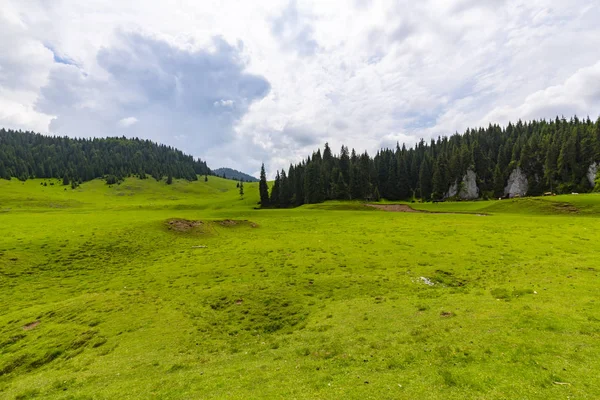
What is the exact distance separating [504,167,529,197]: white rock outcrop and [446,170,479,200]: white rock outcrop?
12.8 meters

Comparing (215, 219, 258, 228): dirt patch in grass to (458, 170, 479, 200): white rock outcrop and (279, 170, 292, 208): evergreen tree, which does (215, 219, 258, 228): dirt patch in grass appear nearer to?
(279, 170, 292, 208): evergreen tree

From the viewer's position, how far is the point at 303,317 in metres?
17.3

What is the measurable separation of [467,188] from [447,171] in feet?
39.2

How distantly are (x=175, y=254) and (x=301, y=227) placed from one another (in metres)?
22.2

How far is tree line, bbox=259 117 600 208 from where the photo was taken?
10931cm

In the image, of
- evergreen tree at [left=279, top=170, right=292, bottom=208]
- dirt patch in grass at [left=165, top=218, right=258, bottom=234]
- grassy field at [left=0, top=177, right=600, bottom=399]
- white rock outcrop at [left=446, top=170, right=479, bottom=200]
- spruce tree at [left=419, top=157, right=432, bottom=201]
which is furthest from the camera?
evergreen tree at [left=279, top=170, right=292, bottom=208]

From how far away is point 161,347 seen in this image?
47.1 feet

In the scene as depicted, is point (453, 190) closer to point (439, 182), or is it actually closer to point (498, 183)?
point (439, 182)

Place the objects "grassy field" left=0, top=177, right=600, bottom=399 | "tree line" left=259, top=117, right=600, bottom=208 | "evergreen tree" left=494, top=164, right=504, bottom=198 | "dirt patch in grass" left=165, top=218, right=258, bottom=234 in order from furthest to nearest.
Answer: "evergreen tree" left=494, top=164, right=504, bottom=198 → "tree line" left=259, top=117, right=600, bottom=208 → "dirt patch in grass" left=165, top=218, right=258, bottom=234 → "grassy field" left=0, top=177, right=600, bottom=399

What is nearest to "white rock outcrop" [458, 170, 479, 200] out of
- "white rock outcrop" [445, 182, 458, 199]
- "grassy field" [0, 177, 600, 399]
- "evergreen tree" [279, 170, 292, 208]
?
"white rock outcrop" [445, 182, 458, 199]

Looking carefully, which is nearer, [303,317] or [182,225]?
[303,317]

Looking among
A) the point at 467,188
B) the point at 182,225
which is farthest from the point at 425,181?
the point at 182,225

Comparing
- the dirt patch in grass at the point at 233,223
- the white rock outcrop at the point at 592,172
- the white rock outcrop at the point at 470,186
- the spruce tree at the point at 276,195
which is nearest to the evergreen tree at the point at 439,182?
the white rock outcrop at the point at 470,186

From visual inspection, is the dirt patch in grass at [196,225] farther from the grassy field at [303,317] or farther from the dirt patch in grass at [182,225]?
the grassy field at [303,317]
